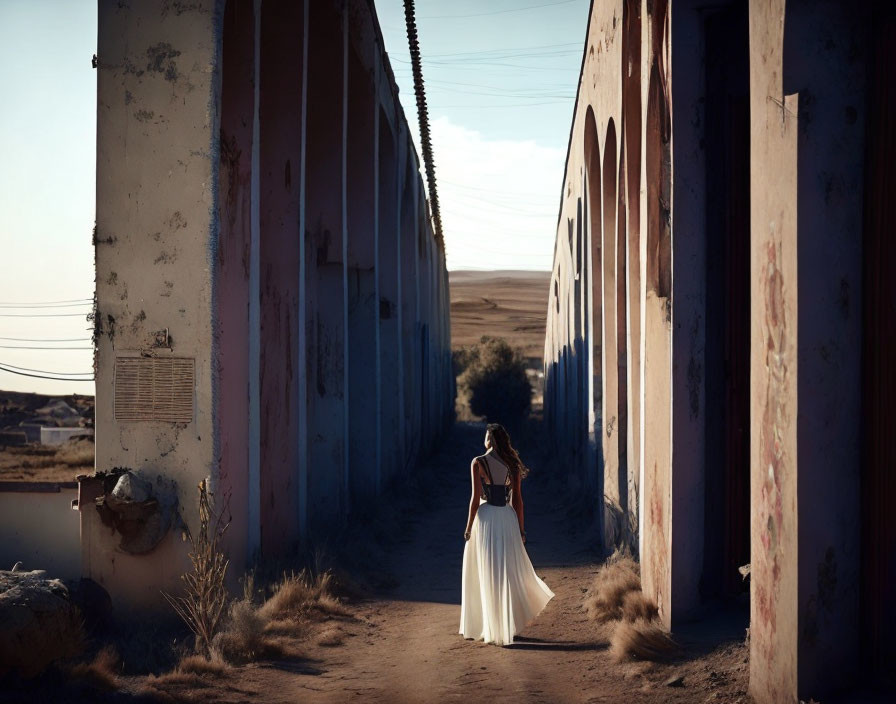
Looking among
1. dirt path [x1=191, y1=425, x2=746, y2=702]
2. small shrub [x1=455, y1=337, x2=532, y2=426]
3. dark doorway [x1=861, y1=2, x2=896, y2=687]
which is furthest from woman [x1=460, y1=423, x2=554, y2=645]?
small shrub [x1=455, y1=337, x2=532, y2=426]

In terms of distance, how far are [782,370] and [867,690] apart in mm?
1687

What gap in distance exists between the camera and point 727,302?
26.1ft

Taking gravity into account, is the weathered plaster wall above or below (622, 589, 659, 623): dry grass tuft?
above

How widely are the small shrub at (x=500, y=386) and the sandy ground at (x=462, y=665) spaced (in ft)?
94.5

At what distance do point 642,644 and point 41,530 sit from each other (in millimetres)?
7212

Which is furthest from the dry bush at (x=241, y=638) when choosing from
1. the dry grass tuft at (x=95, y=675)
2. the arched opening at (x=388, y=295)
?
the arched opening at (x=388, y=295)

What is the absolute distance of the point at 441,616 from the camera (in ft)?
30.7

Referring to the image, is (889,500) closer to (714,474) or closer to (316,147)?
(714,474)

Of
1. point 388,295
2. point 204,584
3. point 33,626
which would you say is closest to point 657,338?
point 204,584

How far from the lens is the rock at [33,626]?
6379 mm

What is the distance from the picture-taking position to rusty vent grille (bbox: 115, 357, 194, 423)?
28.2 ft

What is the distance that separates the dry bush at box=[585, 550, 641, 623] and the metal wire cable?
59.3 feet

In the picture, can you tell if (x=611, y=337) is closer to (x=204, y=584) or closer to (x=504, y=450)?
(x=504, y=450)

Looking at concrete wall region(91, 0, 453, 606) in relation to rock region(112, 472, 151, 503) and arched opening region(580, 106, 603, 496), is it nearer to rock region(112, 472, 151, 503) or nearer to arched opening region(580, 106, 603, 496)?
rock region(112, 472, 151, 503)
